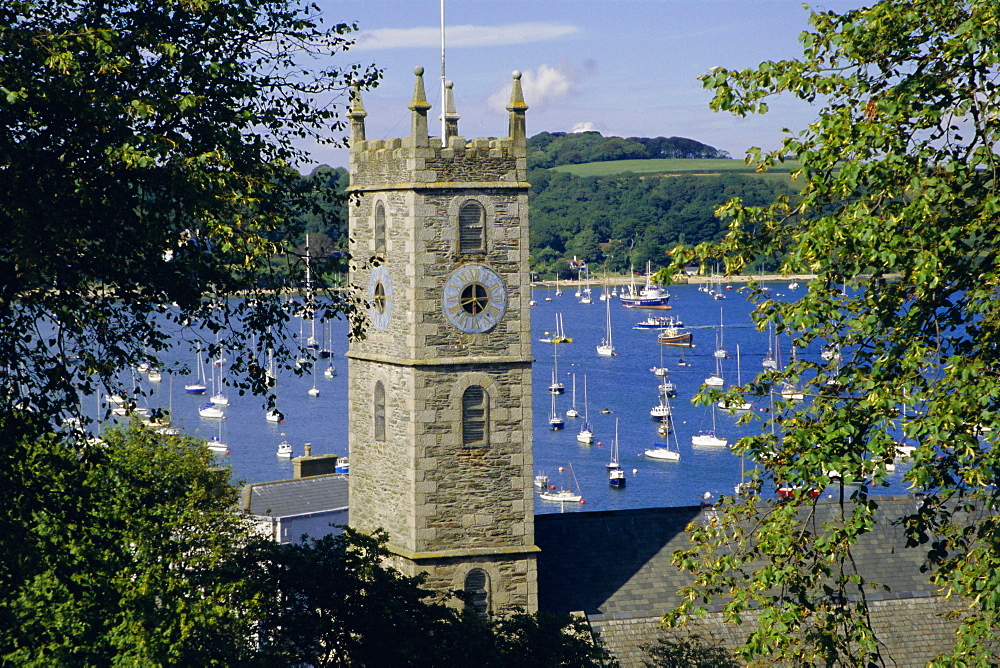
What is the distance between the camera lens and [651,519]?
91.7ft

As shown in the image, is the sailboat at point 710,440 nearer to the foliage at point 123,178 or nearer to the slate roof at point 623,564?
the slate roof at point 623,564

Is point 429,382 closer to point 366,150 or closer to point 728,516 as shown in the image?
point 366,150

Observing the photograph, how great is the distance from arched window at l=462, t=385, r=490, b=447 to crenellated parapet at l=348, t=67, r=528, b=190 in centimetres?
400

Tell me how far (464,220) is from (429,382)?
10.4 feet

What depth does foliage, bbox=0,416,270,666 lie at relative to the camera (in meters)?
12.7

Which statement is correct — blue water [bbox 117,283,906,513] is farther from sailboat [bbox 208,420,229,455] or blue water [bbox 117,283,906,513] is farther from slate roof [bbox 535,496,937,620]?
slate roof [bbox 535,496,937,620]

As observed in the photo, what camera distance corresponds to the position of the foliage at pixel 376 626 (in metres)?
20.5

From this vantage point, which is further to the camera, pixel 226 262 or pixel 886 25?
pixel 226 262

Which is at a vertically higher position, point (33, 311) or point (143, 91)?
point (143, 91)

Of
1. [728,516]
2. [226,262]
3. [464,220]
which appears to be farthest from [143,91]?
[464,220]

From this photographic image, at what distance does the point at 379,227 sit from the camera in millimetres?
26391

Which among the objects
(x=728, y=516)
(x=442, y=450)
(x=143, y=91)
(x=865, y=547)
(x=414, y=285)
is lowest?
(x=865, y=547)

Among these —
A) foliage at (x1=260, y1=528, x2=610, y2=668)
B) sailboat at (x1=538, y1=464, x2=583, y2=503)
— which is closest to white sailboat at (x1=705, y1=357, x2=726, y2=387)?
sailboat at (x1=538, y1=464, x2=583, y2=503)

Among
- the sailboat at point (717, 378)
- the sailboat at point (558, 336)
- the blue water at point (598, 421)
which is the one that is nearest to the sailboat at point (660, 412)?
the blue water at point (598, 421)
